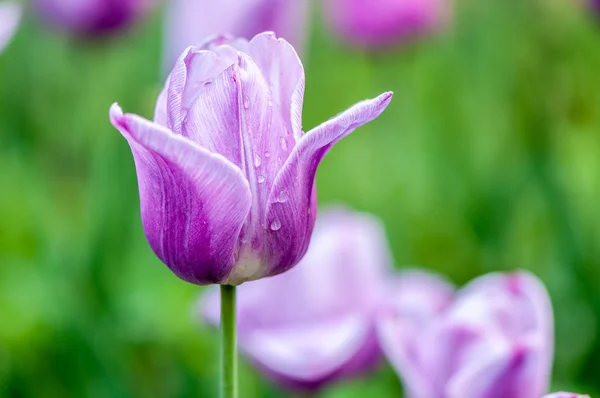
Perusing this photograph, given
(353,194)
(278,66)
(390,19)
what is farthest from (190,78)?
(353,194)

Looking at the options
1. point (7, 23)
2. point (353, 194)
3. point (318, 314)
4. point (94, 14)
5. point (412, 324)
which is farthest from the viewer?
point (353, 194)

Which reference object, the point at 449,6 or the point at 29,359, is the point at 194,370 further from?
the point at 449,6

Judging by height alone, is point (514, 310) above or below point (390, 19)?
below

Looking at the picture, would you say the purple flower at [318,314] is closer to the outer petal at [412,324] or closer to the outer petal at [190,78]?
the outer petal at [412,324]

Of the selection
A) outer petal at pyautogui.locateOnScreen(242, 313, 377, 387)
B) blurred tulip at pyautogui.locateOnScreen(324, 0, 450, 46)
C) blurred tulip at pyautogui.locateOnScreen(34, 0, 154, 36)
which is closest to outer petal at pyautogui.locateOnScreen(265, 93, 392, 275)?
outer petal at pyautogui.locateOnScreen(242, 313, 377, 387)

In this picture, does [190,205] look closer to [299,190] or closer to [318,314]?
[299,190]

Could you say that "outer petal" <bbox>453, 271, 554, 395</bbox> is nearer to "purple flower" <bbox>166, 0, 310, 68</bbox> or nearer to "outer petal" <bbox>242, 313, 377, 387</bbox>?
"outer petal" <bbox>242, 313, 377, 387</bbox>

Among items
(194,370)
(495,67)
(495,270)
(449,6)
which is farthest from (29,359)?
(495,67)
